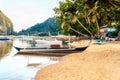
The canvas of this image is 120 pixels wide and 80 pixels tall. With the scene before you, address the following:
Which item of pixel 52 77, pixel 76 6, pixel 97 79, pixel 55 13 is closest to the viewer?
pixel 97 79

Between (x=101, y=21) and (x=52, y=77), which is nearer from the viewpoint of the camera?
(x=52, y=77)

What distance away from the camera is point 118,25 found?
76.6 metres

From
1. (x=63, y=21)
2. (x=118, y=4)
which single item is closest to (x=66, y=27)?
(x=63, y=21)

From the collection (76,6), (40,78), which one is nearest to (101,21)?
(76,6)

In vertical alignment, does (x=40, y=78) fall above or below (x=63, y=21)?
below

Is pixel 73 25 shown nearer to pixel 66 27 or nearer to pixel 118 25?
pixel 66 27

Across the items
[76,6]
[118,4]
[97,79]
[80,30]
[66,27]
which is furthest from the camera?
[80,30]

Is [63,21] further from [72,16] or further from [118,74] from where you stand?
[118,74]

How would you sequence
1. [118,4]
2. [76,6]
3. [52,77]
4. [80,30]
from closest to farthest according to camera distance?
[52,77], [118,4], [76,6], [80,30]

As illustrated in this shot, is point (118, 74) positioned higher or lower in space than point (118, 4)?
lower

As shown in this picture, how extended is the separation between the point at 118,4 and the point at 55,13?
5202cm

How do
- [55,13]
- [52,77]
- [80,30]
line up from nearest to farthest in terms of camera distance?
1. [52,77]
2. [55,13]
3. [80,30]

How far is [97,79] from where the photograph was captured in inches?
701

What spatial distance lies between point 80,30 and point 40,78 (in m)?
74.0
